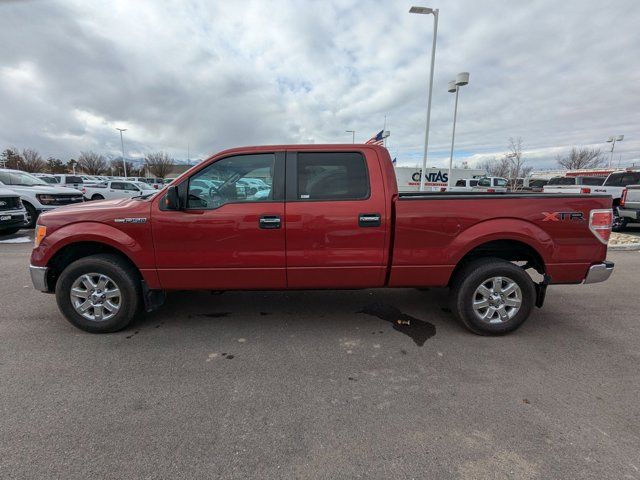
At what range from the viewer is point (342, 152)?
3.72 m

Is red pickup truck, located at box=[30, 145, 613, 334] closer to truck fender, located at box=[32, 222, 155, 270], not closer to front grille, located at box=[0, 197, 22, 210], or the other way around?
truck fender, located at box=[32, 222, 155, 270]

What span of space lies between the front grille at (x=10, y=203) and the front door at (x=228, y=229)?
8453 millimetres

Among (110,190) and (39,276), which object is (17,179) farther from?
(39,276)

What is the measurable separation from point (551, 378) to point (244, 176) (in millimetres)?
3386

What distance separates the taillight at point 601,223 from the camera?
358 cm

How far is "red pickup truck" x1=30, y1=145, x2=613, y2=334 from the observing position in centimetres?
354

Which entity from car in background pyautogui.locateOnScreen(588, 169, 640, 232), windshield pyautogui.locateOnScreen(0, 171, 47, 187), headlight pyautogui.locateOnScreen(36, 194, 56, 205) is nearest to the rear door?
headlight pyautogui.locateOnScreen(36, 194, 56, 205)

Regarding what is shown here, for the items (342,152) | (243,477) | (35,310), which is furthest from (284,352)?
(35,310)

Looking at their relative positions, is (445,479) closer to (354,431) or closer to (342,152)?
(354,431)

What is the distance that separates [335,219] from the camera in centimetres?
352

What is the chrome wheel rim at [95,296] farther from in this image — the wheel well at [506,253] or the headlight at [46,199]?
the headlight at [46,199]

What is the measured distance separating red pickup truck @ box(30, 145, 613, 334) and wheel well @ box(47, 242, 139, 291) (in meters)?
0.02

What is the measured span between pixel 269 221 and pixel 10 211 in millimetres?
9440

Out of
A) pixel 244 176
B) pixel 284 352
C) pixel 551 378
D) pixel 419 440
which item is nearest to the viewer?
pixel 419 440
